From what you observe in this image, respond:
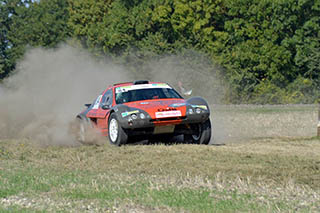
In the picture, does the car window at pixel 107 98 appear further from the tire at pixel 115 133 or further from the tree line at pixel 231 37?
the tree line at pixel 231 37

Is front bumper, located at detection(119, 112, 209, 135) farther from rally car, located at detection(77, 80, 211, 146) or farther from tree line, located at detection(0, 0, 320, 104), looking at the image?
tree line, located at detection(0, 0, 320, 104)

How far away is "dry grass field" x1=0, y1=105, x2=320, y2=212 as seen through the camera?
320 inches

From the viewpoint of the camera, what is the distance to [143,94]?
16.5 metres

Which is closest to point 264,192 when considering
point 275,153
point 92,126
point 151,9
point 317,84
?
point 275,153

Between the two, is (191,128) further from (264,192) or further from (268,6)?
(268,6)

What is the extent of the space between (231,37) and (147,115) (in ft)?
121

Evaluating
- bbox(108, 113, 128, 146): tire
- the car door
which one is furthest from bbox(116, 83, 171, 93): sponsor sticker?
bbox(108, 113, 128, 146): tire

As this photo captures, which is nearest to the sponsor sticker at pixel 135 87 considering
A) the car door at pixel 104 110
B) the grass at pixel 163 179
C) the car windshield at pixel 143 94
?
the car windshield at pixel 143 94

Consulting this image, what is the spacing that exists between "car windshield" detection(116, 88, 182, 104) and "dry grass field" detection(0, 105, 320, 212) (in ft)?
4.29

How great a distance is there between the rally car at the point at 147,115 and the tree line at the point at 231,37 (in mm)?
27315

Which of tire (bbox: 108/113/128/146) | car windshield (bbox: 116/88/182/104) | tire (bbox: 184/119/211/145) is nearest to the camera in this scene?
tire (bbox: 108/113/128/146)

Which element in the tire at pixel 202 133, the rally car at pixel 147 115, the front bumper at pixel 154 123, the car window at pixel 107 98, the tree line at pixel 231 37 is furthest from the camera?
the tree line at pixel 231 37

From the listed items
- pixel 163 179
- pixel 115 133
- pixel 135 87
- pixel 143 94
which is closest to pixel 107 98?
pixel 135 87

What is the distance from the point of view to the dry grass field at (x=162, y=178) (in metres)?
8.13
